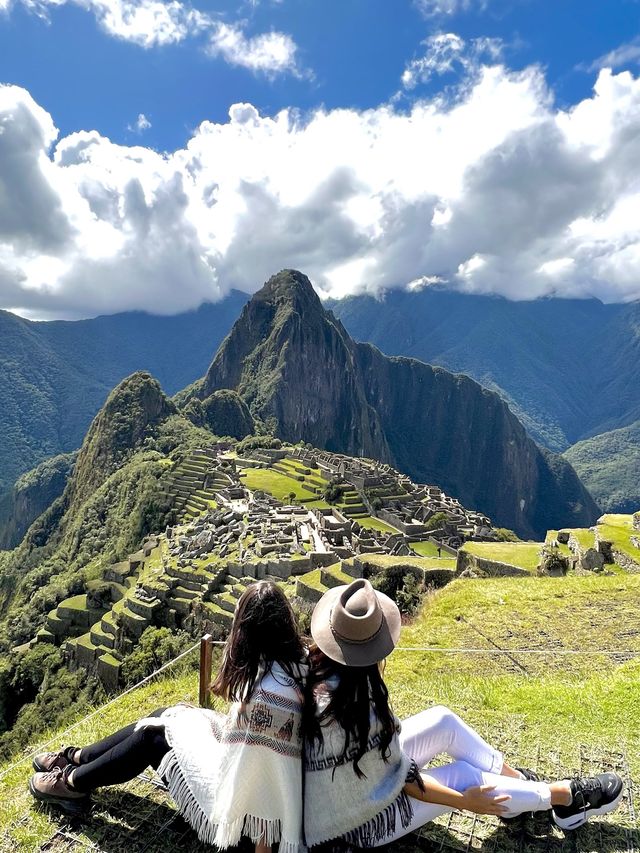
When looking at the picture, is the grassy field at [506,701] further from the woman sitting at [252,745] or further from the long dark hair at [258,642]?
the long dark hair at [258,642]

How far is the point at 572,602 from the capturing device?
724 cm

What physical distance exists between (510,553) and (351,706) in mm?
13053

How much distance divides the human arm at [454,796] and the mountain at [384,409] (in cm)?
10354

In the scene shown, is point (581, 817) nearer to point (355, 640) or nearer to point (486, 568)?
point (355, 640)

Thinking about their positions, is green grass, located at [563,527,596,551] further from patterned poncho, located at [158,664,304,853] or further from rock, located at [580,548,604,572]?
patterned poncho, located at [158,664,304,853]

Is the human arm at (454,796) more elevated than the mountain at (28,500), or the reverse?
the human arm at (454,796)

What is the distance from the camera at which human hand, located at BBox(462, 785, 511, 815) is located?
237 cm

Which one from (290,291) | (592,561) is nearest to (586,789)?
(592,561)

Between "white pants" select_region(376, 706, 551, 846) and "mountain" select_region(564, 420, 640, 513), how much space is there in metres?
121

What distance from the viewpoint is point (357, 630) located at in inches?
87.1

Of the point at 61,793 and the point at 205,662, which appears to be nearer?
the point at 61,793

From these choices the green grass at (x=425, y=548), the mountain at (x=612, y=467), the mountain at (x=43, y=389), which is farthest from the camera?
the mountain at (x=43, y=389)

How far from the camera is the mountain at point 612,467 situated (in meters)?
114

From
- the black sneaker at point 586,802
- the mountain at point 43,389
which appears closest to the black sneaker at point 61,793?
the black sneaker at point 586,802
